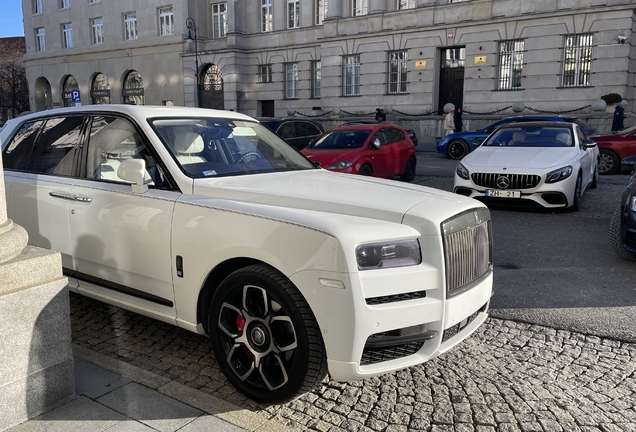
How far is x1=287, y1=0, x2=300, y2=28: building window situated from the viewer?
36.7 m

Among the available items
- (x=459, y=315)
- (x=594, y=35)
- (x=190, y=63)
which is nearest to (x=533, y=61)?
(x=594, y=35)

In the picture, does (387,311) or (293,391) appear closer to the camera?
(387,311)

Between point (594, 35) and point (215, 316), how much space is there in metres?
27.6

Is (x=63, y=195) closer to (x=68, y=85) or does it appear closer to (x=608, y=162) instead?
(x=608, y=162)

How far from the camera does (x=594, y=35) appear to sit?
25.9 metres

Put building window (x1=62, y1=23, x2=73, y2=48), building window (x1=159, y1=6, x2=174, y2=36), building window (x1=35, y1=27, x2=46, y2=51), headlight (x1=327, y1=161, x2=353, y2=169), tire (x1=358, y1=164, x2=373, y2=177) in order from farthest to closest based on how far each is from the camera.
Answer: building window (x1=35, y1=27, x2=46, y2=51)
building window (x1=62, y1=23, x2=73, y2=48)
building window (x1=159, y1=6, x2=174, y2=36)
tire (x1=358, y1=164, x2=373, y2=177)
headlight (x1=327, y1=161, x2=353, y2=169)

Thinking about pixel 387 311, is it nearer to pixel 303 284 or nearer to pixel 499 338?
pixel 303 284

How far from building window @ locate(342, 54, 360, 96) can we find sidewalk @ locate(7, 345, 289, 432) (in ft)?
101

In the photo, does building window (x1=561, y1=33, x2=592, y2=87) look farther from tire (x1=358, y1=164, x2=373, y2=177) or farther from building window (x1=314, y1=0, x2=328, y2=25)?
tire (x1=358, y1=164, x2=373, y2=177)

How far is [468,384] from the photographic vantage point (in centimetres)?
364

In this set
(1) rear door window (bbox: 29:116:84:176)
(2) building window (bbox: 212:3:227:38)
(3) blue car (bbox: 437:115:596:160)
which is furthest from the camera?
(2) building window (bbox: 212:3:227:38)

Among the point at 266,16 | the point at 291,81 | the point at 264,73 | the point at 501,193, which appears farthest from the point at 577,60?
the point at 501,193

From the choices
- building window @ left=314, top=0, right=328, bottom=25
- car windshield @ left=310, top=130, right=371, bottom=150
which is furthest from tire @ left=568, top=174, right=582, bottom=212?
building window @ left=314, top=0, right=328, bottom=25

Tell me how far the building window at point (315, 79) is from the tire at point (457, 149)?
56.8 feet
